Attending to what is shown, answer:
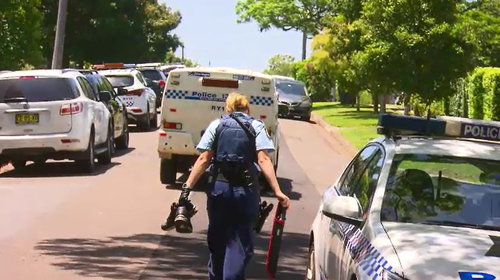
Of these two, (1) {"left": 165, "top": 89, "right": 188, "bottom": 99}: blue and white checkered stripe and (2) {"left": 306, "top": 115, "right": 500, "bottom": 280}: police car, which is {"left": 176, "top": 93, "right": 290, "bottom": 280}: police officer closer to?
(2) {"left": 306, "top": 115, "right": 500, "bottom": 280}: police car

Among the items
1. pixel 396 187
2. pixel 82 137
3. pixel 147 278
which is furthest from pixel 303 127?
pixel 396 187

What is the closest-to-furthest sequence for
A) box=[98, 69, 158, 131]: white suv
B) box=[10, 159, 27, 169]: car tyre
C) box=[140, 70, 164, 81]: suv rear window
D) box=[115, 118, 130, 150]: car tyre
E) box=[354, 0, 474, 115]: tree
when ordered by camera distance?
box=[10, 159, 27, 169]: car tyre → box=[115, 118, 130, 150]: car tyre → box=[354, 0, 474, 115]: tree → box=[98, 69, 158, 131]: white suv → box=[140, 70, 164, 81]: suv rear window

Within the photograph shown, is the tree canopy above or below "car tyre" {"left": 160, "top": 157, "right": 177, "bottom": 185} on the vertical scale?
above

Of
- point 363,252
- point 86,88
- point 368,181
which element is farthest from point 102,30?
point 363,252

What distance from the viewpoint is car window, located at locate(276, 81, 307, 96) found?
1539 inches

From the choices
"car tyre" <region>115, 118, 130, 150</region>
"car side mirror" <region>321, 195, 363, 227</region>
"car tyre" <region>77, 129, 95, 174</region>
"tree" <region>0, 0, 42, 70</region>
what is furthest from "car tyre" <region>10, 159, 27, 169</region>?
"car side mirror" <region>321, 195, 363, 227</region>

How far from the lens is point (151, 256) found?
32.3ft

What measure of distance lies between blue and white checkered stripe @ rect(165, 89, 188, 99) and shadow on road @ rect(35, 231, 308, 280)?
13.8 ft

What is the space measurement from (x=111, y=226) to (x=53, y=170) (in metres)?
6.43

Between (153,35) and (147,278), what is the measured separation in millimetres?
57059

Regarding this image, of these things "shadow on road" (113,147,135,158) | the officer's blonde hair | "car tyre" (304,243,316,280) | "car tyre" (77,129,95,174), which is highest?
the officer's blonde hair

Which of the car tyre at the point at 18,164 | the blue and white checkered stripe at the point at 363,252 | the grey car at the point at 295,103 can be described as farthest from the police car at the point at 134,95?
the blue and white checkered stripe at the point at 363,252

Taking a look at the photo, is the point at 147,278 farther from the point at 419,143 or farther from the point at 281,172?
the point at 281,172

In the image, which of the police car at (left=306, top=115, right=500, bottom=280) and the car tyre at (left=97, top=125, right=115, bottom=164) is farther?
the car tyre at (left=97, top=125, right=115, bottom=164)
